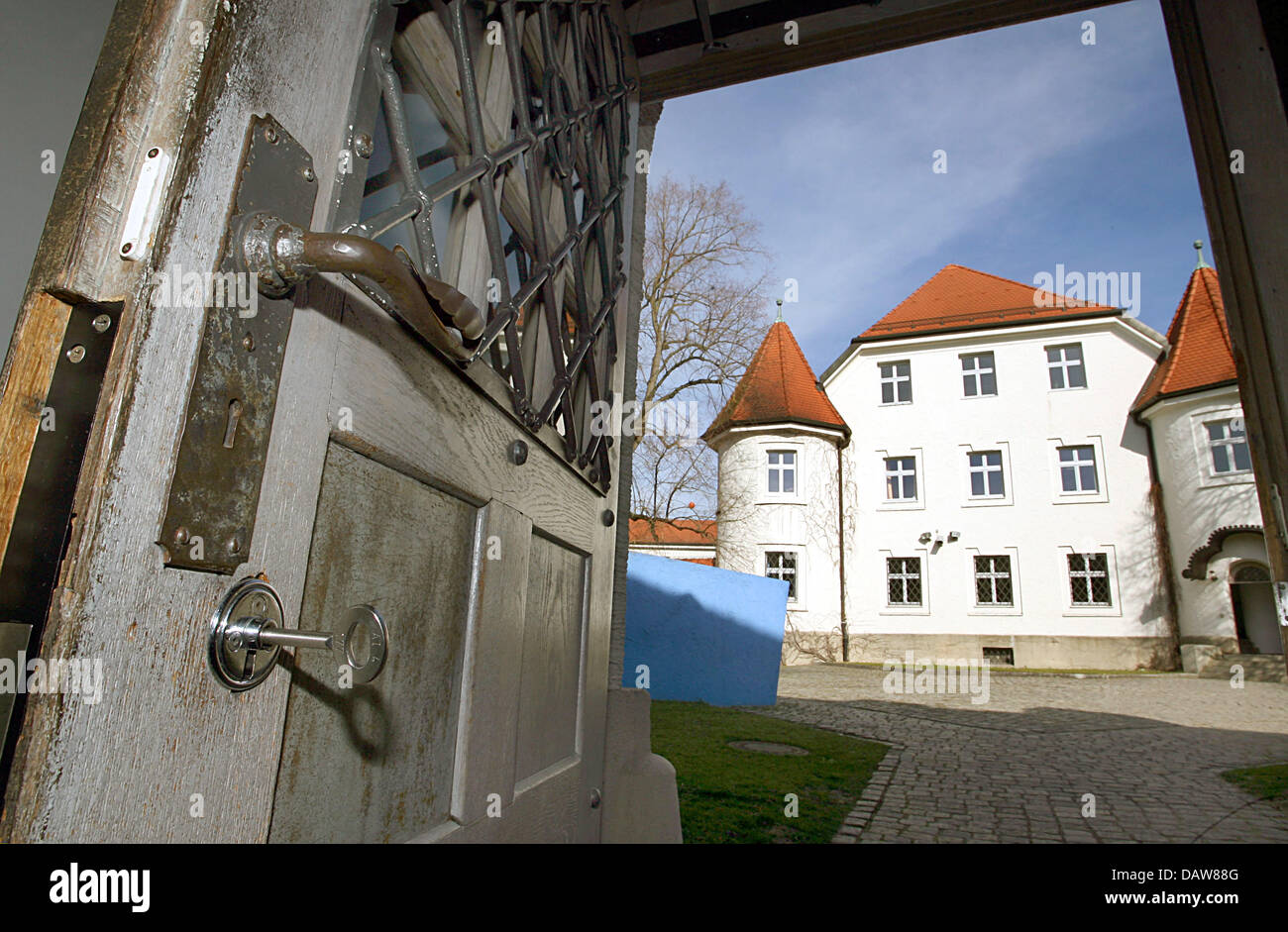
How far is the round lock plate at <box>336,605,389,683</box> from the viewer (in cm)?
81

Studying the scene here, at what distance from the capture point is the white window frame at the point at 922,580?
20625 mm

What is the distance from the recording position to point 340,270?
28.6 inches

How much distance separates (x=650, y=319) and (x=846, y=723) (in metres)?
12.2

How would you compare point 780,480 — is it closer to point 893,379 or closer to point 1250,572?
point 893,379

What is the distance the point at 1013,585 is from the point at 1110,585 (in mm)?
2451

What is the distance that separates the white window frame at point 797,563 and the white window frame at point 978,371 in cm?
734

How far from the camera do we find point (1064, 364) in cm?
2141

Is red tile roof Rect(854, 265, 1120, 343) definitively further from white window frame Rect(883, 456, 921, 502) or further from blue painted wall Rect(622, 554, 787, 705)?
blue painted wall Rect(622, 554, 787, 705)

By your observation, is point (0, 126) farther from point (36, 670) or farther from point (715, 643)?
point (715, 643)

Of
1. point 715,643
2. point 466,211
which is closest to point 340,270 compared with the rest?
point 466,211

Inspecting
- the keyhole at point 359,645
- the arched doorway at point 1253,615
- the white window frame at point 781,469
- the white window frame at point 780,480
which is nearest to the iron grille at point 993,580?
the white window frame at point 780,480

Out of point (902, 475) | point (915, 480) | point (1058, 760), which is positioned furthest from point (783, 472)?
point (1058, 760)

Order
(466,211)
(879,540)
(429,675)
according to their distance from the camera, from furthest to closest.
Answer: (879,540), (466,211), (429,675)

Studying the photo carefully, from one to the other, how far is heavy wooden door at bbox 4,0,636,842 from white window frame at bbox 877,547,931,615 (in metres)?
20.5
